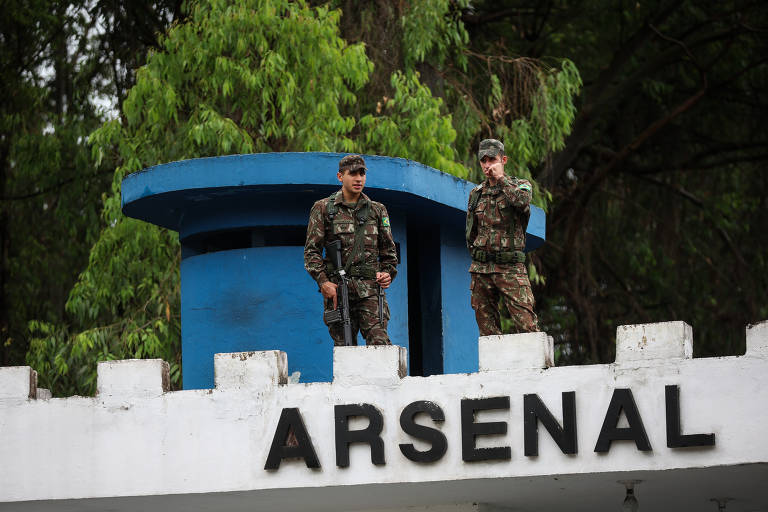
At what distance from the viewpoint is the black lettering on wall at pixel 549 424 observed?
9180 millimetres

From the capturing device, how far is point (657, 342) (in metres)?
9.09

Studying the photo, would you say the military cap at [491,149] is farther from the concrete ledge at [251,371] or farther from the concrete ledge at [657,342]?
the concrete ledge at [251,371]

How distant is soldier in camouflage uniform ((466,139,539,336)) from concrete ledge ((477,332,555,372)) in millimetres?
1079

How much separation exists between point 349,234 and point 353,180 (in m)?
0.38

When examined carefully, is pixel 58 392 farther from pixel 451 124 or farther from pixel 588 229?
pixel 588 229

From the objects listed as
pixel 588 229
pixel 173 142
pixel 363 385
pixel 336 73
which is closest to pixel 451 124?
pixel 336 73

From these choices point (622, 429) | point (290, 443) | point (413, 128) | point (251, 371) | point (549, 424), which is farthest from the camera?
point (413, 128)

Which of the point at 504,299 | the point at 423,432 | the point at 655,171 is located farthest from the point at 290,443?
the point at 655,171

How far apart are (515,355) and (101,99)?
12222 mm

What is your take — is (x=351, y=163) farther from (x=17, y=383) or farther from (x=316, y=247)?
(x=17, y=383)

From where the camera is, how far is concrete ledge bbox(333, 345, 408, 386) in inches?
378

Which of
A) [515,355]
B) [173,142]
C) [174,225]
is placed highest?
[173,142]

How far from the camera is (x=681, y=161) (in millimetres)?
22109

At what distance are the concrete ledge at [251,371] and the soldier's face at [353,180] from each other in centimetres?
145
